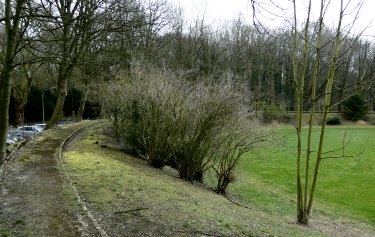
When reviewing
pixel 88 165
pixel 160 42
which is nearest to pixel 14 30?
pixel 88 165

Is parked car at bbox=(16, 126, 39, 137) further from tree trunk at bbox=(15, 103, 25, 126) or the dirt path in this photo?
the dirt path

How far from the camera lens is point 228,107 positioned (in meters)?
12.9

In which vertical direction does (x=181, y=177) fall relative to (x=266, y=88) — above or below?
below

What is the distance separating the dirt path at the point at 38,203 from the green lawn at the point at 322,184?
7.94m

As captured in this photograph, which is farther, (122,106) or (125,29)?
(122,106)

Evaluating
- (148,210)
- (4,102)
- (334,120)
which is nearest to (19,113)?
(4,102)

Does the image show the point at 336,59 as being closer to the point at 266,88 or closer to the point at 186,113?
the point at 186,113

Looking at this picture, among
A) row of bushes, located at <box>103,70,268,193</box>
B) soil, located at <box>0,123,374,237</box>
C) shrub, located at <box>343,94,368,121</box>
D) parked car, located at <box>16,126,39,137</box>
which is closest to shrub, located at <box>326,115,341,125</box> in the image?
shrub, located at <box>343,94,368,121</box>

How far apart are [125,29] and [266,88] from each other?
177ft

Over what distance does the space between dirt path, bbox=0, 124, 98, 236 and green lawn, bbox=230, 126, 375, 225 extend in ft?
26.0

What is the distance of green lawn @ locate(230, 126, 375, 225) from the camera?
15.9 meters

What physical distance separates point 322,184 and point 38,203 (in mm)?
16687

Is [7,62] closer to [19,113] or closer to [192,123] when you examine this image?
[192,123]

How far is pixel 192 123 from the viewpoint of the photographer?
13.6 m
